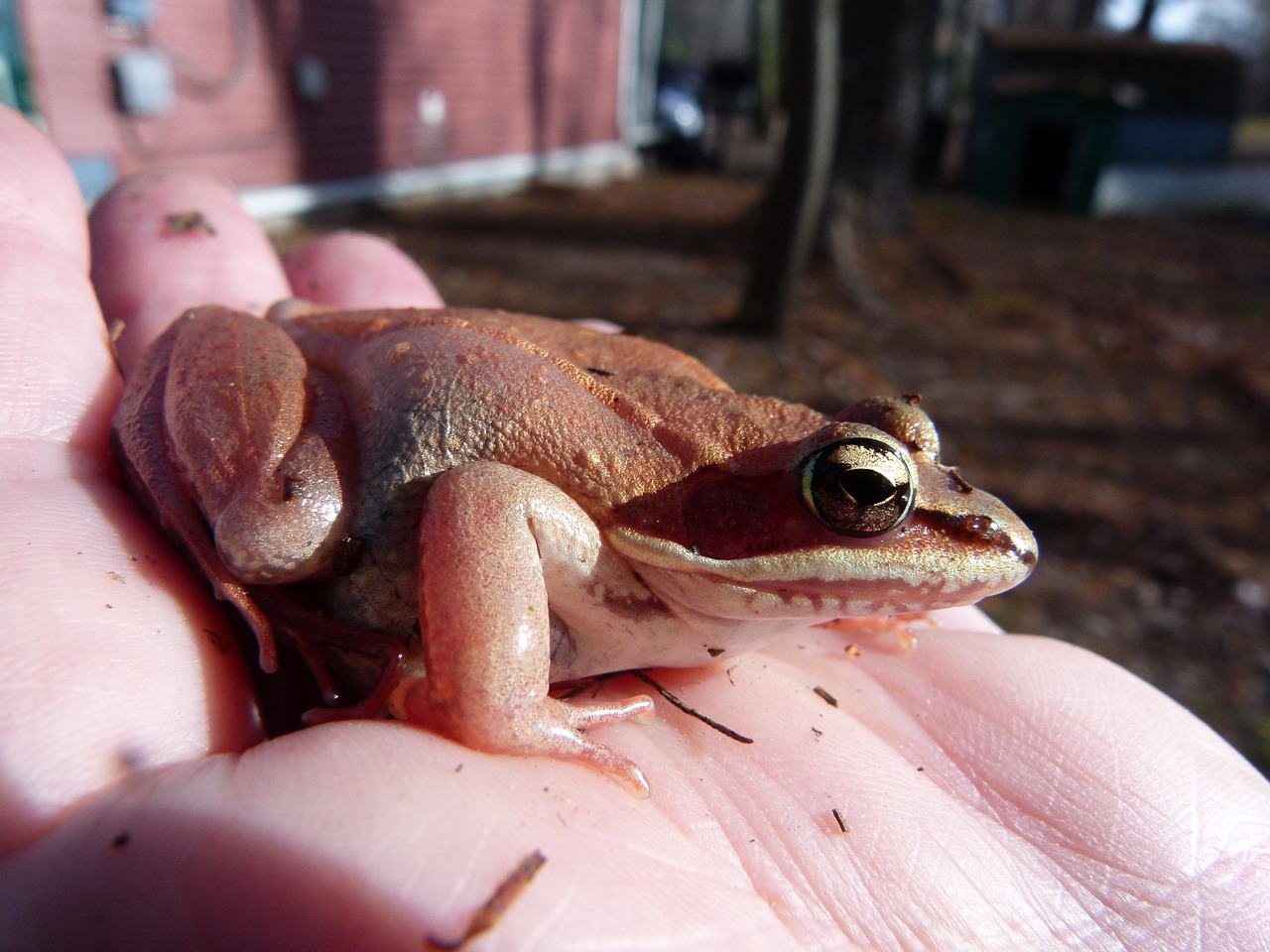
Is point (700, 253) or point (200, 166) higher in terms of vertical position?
point (200, 166)

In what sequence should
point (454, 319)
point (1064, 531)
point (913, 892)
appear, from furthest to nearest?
point (1064, 531)
point (454, 319)
point (913, 892)

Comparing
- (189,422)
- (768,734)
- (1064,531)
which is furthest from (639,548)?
(1064,531)

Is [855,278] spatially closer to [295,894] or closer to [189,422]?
[189,422]

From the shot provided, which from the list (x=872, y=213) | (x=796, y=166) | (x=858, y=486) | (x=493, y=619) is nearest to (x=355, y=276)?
(x=493, y=619)

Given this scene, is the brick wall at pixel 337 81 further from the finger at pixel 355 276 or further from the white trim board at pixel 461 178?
the finger at pixel 355 276

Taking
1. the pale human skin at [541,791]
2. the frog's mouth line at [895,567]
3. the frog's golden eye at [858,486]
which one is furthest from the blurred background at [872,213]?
the frog's golden eye at [858,486]

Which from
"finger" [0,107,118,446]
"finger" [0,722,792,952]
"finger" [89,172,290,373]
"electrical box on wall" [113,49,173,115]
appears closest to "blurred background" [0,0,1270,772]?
"electrical box on wall" [113,49,173,115]
